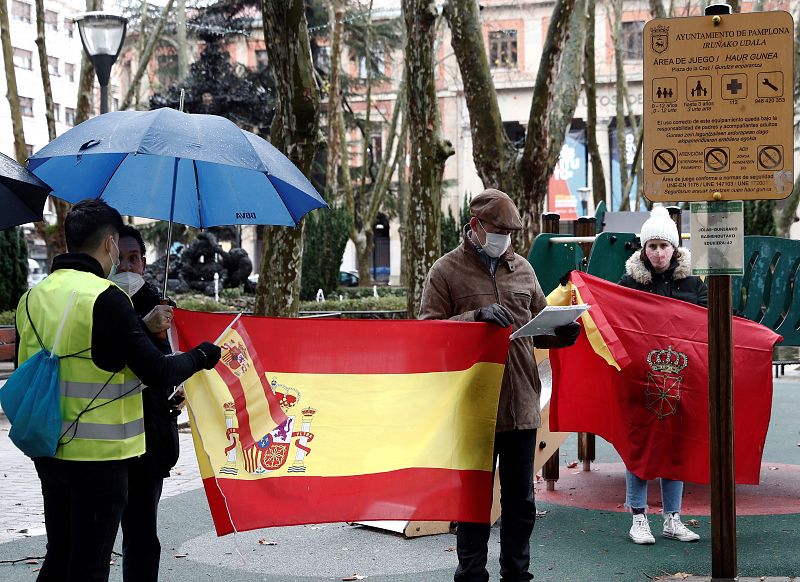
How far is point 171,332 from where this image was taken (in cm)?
485

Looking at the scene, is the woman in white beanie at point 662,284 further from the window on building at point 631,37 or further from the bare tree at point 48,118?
the window on building at point 631,37

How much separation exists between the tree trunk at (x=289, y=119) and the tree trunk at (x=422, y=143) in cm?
161

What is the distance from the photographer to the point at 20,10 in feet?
247

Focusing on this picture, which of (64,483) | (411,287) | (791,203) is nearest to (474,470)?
(64,483)

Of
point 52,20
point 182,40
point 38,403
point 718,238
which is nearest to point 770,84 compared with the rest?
point 718,238

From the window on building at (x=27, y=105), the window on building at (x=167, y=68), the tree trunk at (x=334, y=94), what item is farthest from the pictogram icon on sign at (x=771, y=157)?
the window on building at (x=27, y=105)

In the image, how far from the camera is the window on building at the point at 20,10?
73.2 metres

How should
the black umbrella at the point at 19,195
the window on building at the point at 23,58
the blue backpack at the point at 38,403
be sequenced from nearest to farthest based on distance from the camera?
the blue backpack at the point at 38,403 → the black umbrella at the point at 19,195 → the window on building at the point at 23,58

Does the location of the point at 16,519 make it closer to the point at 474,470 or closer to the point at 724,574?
the point at 474,470

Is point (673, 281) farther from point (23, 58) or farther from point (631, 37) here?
point (23, 58)

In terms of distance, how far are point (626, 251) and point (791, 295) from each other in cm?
138

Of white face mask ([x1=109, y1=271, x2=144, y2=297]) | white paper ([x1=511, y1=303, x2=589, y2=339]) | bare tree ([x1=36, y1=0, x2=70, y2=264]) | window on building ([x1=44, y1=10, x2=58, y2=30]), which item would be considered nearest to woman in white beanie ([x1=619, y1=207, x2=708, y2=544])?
white paper ([x1=511, y1=303, x2=589, y2=339])

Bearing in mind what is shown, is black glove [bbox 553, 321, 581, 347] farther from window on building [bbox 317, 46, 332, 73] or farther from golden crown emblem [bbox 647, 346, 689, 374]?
window on building [bbox 317, 46, 332, 73]

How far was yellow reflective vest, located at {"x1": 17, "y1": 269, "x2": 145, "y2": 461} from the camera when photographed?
155 inches
